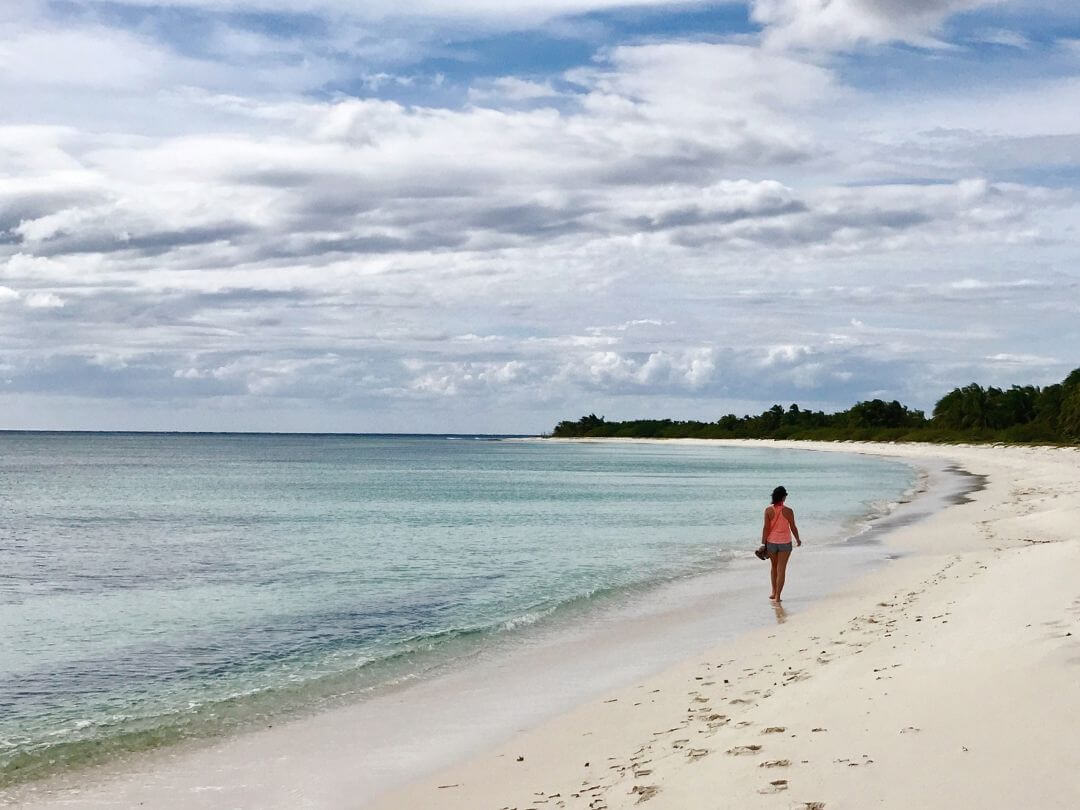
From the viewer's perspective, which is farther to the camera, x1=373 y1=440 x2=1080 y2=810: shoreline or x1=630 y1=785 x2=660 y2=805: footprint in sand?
x1=630 y1=785 x2=660 y2=805: footprint in sand

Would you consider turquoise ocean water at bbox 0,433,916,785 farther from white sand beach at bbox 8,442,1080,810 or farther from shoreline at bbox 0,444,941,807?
white sand beach at bbox 8,442,1080,810

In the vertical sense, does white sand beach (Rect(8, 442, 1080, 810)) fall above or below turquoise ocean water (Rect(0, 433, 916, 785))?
above

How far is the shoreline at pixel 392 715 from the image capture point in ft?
33.7

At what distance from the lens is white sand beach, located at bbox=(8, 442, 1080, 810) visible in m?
7.71

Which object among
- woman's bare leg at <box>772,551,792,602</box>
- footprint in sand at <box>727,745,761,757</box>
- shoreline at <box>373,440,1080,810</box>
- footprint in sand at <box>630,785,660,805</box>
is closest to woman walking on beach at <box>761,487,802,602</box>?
woman's bare leg at <box>772,551,792,602</box>

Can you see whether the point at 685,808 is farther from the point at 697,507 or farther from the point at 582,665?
the point at 697,507

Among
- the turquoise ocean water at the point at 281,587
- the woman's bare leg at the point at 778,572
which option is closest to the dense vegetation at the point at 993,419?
the turquoise ocean water at the point at 281,587

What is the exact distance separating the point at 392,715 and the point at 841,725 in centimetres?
615

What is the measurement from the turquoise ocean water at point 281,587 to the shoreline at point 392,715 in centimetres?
61

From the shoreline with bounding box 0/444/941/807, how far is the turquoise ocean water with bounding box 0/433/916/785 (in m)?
0.61

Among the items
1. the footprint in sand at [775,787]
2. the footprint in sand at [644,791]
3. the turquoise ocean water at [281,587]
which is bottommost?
the turquoise ocean water at [281,587]

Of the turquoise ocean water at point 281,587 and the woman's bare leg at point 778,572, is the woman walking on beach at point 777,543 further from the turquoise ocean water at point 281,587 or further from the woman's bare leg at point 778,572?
the turquoise ocean water at point 281,587

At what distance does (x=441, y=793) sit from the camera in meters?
9.70

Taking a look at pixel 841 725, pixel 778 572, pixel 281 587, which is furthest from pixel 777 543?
pixel 281 587
